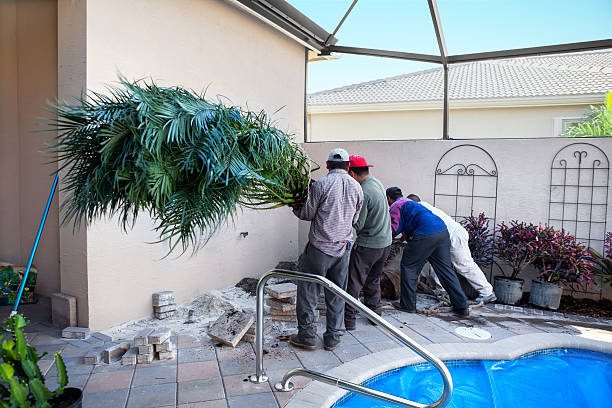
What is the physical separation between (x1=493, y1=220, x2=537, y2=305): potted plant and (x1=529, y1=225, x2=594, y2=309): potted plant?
0.10 meters

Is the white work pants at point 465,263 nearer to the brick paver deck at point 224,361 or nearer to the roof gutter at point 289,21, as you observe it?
the brick paver deck at point 224,361

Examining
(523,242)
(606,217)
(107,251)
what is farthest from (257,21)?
(606,217)

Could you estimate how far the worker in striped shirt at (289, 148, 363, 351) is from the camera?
14.3 ft

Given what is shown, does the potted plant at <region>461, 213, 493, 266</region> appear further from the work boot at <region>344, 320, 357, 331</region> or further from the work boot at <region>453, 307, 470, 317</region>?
the work boot at <region>344, 320, 357, 331</region>

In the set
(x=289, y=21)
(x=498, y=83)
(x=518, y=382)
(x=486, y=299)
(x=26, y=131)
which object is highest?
(x=498, y=83)

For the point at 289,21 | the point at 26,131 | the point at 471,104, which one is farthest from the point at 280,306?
the point at 471,104

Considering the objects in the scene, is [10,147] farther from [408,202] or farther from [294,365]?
[408,202]

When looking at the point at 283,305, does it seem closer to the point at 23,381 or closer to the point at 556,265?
the point at 23,381

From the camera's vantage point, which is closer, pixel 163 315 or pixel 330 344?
pixel 330 344

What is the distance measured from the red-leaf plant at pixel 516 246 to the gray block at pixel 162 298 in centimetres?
448

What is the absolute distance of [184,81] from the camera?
228 inches

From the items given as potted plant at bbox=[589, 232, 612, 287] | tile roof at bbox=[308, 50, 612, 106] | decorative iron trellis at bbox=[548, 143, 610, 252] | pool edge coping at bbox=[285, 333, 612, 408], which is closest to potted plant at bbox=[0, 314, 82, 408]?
pool edge coping at bbox=[285, 333, 612, 408]

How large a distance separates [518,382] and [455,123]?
991 centimetres

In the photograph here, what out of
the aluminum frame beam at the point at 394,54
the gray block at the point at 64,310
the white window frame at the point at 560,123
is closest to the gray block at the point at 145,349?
the gray block at the point at 64,310
